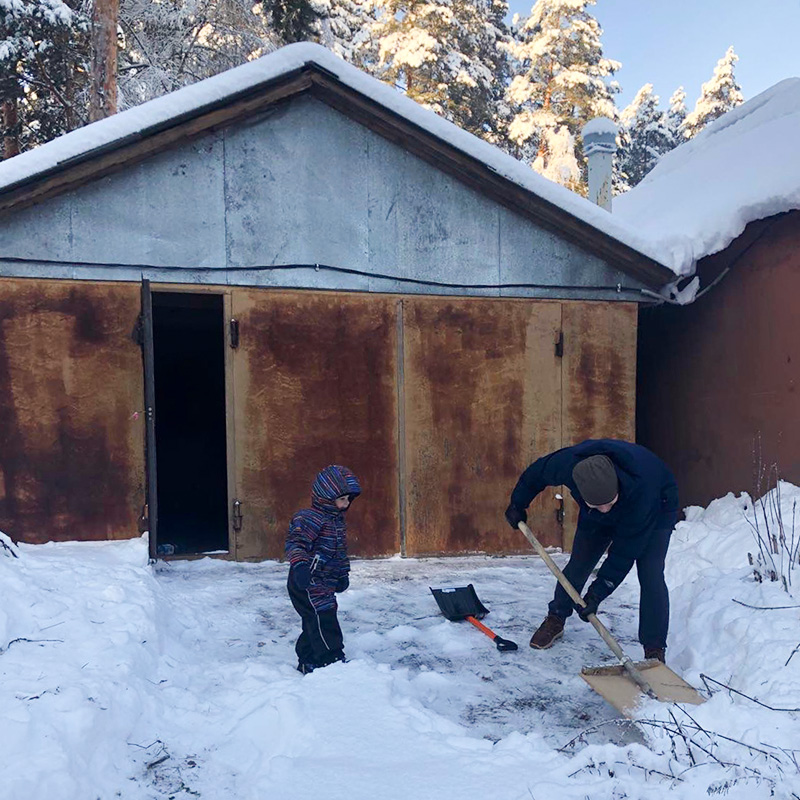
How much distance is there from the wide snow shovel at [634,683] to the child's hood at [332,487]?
1.65 meters

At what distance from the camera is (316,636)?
401cm

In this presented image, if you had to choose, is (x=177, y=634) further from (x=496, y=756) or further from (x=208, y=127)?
(x=208, y=127)

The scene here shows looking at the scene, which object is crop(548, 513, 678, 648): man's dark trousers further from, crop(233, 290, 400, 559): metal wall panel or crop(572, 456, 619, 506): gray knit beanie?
crop(233, 290, 400, 559): metal wall panel

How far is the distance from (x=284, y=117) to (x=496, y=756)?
5306 millimetres

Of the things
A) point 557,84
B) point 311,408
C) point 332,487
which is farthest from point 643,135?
point 332,487

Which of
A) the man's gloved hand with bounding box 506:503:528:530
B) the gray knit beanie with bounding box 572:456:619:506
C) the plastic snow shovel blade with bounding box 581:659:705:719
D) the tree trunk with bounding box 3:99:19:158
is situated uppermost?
the tree trunk with bounding box 3:99:19:158

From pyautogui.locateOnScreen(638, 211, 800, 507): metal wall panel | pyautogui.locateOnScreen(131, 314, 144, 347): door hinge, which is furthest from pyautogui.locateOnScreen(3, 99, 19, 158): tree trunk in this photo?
pyautogui.locateOnScreen(638, 211, 800, 507): metal wall panel

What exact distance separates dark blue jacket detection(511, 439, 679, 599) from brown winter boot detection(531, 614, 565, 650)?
1.84ft

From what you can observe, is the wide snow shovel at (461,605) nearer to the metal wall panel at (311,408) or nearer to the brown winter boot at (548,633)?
the brown winter boot at (548,633)

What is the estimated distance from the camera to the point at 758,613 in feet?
13.8

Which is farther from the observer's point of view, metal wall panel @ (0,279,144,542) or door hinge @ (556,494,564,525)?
door hinge @ (556,494,564,525)

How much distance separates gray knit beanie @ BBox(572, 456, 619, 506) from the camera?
375cm

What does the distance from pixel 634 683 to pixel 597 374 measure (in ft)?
12.2

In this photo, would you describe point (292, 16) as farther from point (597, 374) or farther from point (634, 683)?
point (634, 683)
